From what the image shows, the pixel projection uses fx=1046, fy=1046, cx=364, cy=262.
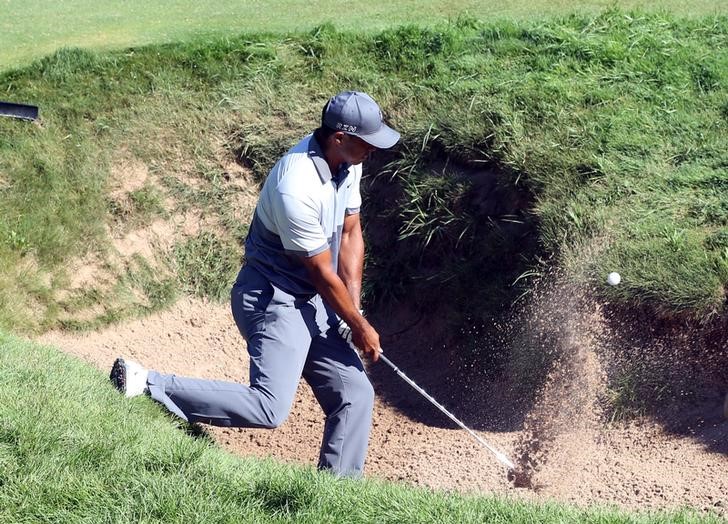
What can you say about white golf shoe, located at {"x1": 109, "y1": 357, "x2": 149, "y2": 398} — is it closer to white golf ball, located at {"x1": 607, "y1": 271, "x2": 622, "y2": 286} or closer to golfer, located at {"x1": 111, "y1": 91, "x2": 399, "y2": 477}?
golfer, located at {"x1": 111, "y1": 91, "x2": 399, "y2": 477}

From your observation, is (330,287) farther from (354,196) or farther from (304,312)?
(354,196)

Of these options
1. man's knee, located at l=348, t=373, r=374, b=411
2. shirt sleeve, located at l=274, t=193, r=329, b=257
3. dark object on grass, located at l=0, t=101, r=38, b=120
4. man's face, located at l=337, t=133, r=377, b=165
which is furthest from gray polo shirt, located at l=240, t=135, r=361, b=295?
dark object on grass, located at l=0, t=101, r=38, b=120

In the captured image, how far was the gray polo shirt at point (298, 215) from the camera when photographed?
Result: 5.31m

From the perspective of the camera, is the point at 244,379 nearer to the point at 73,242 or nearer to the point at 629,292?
the point at 73,242

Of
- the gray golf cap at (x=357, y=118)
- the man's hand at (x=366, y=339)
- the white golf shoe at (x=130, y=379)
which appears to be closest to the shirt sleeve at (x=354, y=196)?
the gray golf cap at (x=357, y=118)

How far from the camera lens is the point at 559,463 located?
6379mm

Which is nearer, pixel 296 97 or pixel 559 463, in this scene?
pixel 559 463

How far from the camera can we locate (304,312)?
562cm

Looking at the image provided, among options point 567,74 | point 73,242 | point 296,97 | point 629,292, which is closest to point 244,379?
point 73,242

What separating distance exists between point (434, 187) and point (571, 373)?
2.06 m

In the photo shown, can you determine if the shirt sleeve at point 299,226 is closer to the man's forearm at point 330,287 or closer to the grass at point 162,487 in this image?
the man's forearm at point 330,287

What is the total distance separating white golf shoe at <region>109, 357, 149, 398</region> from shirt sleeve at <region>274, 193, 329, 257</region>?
1.06 meters

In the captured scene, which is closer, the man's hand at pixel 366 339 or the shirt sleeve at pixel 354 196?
the man's hand at pixel 366 339

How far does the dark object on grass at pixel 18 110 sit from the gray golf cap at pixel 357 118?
14.1 ft
